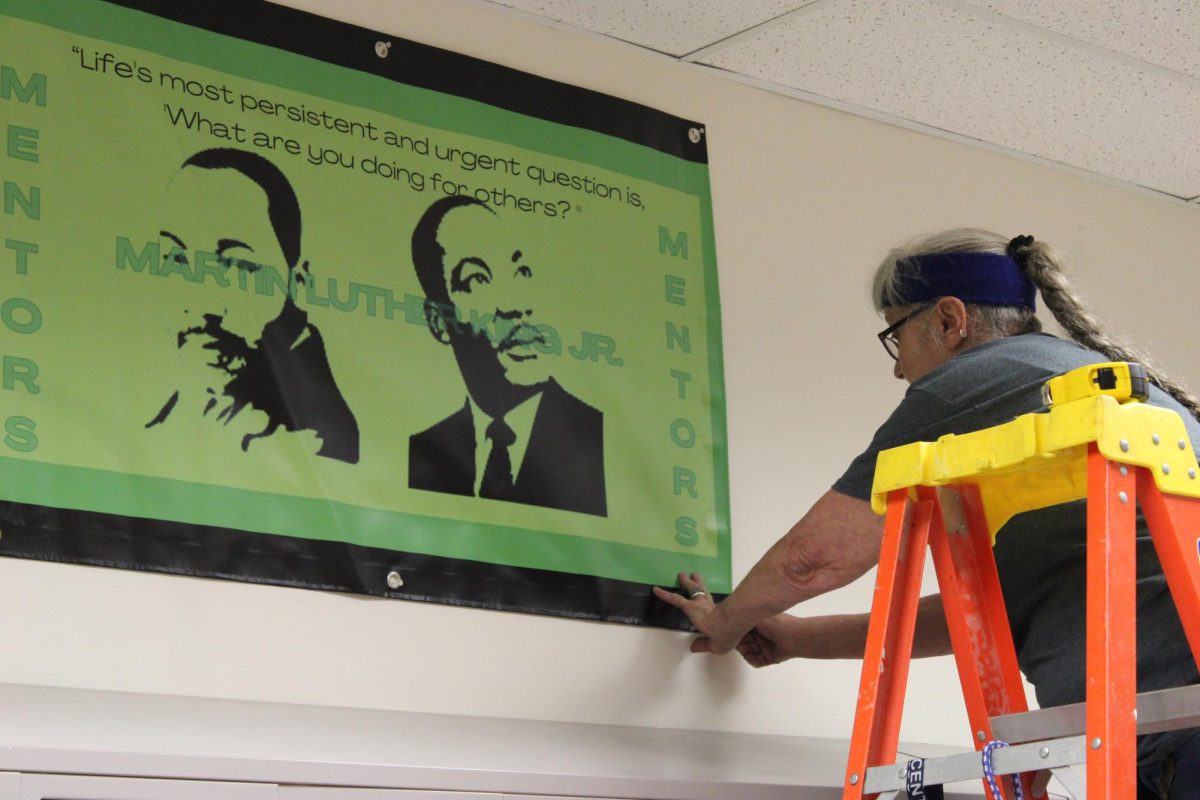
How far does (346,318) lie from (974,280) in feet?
3.02

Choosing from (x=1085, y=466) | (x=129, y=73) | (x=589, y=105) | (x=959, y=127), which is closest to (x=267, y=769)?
(x=1085, y=466)

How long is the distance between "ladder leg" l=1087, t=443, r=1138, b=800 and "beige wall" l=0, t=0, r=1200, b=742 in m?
1.09

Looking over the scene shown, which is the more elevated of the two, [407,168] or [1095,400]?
[407,168]

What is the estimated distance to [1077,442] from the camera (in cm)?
134

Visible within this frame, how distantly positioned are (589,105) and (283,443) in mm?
835

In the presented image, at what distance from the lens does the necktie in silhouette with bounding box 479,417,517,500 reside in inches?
87.9

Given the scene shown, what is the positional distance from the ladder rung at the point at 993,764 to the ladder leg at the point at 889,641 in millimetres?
22

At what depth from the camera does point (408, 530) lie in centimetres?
214

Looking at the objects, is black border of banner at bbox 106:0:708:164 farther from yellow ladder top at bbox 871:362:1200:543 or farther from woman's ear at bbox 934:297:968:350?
yellow ladder top at bbox 871:362:1200:543

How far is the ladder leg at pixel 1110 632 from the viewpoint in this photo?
1234mm

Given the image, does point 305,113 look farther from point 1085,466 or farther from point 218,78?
point 1085,466

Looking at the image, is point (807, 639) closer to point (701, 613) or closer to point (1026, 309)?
point (701, 613)

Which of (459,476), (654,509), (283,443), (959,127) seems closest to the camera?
(283,443)

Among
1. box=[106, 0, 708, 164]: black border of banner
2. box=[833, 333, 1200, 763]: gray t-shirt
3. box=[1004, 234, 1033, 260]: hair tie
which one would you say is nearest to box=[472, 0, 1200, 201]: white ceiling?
box=[106, 0, 708, 164]: black border of banner
